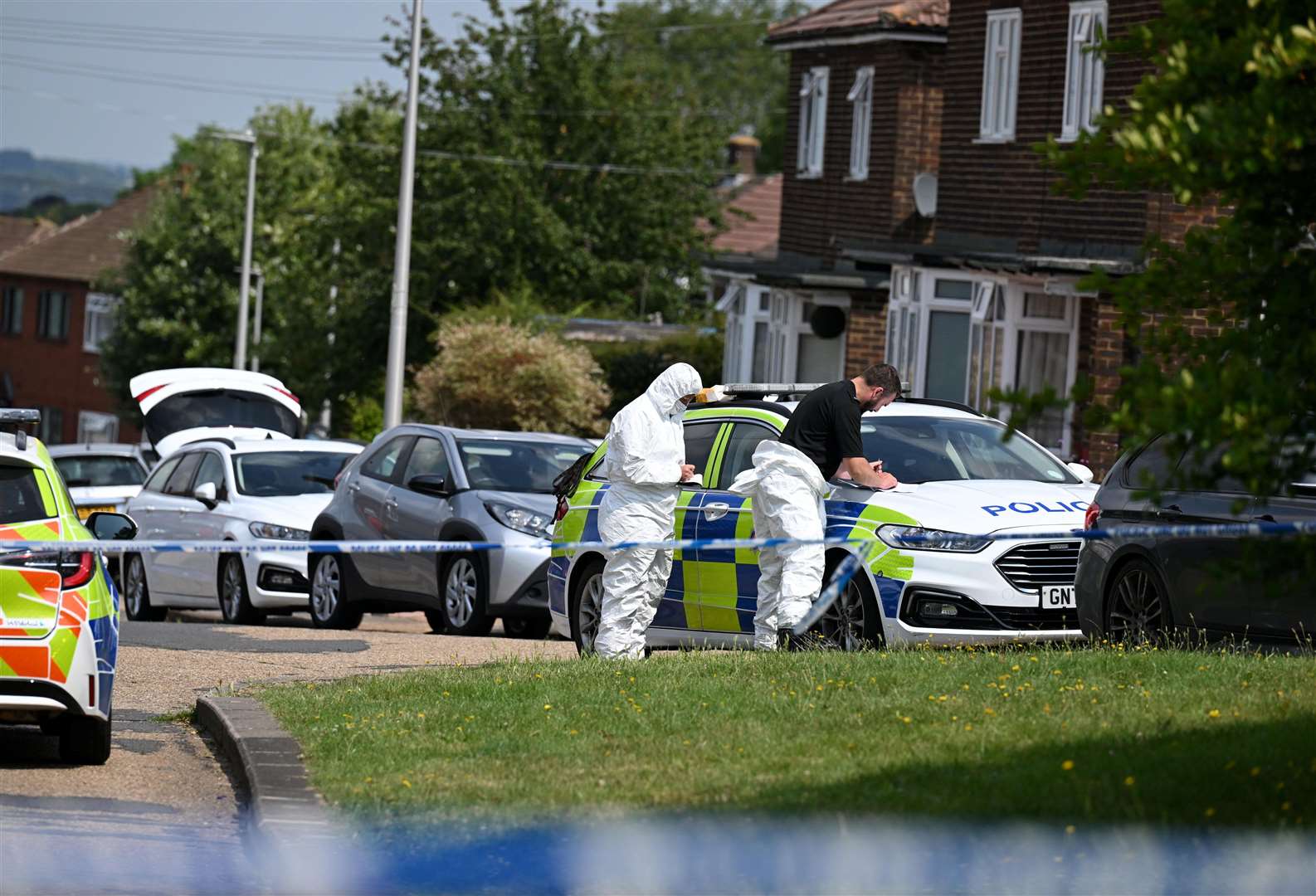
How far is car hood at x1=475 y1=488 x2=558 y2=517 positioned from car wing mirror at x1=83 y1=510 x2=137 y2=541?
19.0ft

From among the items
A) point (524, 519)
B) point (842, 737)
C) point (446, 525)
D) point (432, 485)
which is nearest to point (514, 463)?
point (432, 485)

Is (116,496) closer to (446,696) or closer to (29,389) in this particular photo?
(446,696)

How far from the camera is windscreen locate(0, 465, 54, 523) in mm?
8945

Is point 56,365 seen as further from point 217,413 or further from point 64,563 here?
point 64,563

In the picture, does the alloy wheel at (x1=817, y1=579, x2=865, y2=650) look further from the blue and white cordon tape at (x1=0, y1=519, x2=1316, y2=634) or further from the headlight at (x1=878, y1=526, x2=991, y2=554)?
the headlight at (x1=878, y1=526, x2=991, y2=554)

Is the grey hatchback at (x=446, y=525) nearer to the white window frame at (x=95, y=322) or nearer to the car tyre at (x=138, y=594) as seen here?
the car tyre at (x=138, y=594)

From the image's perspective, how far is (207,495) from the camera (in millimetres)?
19047

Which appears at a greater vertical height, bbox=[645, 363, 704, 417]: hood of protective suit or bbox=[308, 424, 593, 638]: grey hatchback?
bbox=[645, 363, 704, 417]: hood of protective suit

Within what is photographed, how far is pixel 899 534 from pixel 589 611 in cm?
259

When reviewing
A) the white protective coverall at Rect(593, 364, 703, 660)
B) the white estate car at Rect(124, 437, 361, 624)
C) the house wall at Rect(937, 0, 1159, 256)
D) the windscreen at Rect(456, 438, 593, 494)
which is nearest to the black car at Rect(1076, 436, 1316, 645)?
the white protective coverall at Rect(593, 364, 703, 660)

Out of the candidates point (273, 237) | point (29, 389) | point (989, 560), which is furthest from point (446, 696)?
point (29, 389)

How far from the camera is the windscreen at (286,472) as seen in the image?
19688 mm

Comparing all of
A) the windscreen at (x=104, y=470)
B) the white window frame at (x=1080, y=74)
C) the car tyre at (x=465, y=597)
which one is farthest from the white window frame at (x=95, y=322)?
the car tyre at (x=465, y=597)

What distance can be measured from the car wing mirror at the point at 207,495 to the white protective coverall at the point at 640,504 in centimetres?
814
